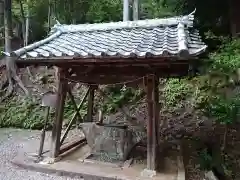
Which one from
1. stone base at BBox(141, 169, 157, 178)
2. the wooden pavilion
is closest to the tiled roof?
the wooden pavilion

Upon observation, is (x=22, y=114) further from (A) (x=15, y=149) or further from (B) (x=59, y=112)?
(B) (x=59, y=112)

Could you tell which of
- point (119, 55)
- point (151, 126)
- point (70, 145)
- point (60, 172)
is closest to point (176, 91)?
point (70, 145)

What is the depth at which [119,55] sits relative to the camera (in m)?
4.20

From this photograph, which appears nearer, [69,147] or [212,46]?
[69,147]

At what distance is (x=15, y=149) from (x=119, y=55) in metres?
4.43

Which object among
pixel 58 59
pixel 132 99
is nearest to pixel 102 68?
pixel 58 59

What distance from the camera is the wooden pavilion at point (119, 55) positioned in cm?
439

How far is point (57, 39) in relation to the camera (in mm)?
6117

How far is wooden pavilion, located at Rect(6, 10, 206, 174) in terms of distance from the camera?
14.4 feet

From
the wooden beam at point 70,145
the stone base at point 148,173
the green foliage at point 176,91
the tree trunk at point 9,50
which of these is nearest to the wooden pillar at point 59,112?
the wooden beam at point 70,145

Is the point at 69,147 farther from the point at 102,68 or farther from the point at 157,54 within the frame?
the point at 157,54

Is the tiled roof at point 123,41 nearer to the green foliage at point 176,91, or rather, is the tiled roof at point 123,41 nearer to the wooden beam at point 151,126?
the wooden beam at point 151,126

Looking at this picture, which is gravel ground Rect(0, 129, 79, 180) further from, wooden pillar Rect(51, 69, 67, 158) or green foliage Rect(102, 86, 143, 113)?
green foliage Rect(102, 86, 143, 113)

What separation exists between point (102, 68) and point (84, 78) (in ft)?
1.40
